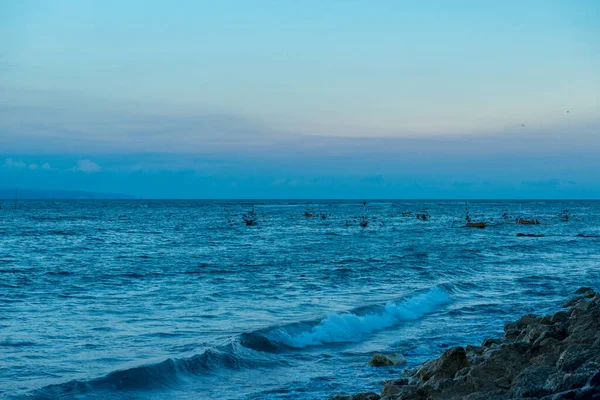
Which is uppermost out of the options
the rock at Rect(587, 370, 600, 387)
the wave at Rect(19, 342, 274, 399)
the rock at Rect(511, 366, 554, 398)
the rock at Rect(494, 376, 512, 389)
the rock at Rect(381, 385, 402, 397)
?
the rock at Rect(587, 370, 600, 387)

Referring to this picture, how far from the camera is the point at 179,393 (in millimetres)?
11367

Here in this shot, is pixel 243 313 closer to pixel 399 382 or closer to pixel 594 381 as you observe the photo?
pixel 399 382

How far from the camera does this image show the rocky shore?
23.5ft

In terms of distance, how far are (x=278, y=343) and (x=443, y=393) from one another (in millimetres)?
6637

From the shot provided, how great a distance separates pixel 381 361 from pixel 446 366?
9.06 feet

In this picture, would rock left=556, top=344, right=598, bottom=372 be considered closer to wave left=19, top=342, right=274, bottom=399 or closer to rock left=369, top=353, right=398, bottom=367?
rock left=369, top=353, right=398, bottom=367

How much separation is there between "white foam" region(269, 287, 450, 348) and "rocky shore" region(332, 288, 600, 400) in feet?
13.9

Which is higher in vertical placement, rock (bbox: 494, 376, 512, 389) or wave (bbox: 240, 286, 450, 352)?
rock (bbox: 494, 376, 512, 389)

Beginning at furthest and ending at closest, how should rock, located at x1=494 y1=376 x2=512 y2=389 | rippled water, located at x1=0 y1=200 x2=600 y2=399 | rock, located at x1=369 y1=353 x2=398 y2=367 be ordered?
rock, located at x1=369 y1=353 x2=398 y2=367 < rippled water, located at x1=0 y1=200 x2=600 y2=399 < rock, located at x1=494 y1=376 x2=512 y2=389

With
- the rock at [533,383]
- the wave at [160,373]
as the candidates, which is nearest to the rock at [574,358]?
the rock at [533,383]

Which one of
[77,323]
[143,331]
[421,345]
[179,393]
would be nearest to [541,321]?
[421,345]

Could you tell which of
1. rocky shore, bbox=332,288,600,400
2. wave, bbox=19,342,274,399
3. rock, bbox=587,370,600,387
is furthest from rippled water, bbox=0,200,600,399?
rock, bbox=587,370,600,387

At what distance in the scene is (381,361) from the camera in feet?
42.0

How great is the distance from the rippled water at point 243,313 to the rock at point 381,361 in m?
0.20
